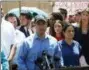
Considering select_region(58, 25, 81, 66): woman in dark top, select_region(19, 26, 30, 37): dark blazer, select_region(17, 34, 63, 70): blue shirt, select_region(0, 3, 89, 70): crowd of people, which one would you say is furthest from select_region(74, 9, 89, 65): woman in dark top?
select_region(17, 34, 63, 70): blue shirt

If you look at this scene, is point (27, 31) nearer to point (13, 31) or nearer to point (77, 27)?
point (13, 31)

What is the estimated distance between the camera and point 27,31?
4723 mm

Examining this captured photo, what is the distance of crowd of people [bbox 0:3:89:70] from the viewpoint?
148 inches

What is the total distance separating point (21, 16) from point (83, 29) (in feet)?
2.96

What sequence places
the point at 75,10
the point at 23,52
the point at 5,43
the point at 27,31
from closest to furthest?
the point at 23,52 < the point at 5,43 < the point at 27,31 < the point at 75,10

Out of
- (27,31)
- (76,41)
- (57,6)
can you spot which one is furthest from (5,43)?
(57,6)

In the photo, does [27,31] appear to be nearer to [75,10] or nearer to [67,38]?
[67,38]

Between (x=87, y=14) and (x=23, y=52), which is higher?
(x=87, y=14)

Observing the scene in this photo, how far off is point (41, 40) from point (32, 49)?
0.14m

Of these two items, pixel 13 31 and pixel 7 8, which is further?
pixel 7 8

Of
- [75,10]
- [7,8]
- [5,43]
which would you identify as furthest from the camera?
[75,10]

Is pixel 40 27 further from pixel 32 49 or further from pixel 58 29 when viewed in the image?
pixel 58 29

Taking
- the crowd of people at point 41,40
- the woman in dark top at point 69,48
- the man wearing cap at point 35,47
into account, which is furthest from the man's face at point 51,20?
the man wearing cap at point 35,47

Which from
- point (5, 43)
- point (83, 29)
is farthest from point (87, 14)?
point (5, 43)
